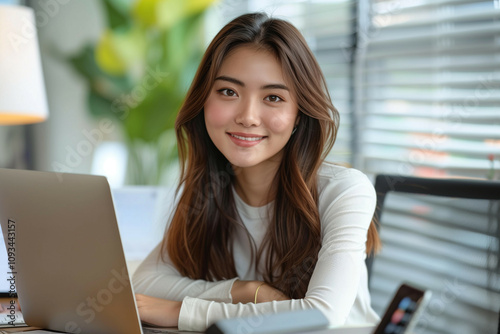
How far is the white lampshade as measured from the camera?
2156mm

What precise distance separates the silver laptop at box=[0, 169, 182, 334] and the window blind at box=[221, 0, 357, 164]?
6.27ft

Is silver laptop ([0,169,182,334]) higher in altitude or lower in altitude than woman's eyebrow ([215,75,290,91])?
lower

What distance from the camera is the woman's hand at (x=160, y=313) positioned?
1.09m

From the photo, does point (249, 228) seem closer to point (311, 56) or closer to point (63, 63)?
point (311, 56)

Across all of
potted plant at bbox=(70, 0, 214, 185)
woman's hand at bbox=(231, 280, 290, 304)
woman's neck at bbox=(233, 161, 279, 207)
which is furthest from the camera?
potted plant at bbox=(70, 0, 214, 185)

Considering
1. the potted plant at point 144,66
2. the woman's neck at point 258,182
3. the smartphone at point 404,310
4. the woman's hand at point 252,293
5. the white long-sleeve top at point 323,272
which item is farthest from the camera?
the potted plant at point 144,66

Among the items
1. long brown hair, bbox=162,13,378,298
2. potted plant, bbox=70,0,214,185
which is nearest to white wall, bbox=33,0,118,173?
potted plant, bbox=70,0,214,185

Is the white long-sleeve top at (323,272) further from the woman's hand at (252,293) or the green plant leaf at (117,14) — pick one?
the green plant leaf at (117,14)

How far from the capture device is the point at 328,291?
43.8 inches

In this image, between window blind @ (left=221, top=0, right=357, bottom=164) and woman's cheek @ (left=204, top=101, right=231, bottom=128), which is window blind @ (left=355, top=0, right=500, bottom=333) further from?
woman's cheek @ (left=204, top=101, right=231, bottom=128)

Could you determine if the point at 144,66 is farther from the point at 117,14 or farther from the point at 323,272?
→ the point at 323,272

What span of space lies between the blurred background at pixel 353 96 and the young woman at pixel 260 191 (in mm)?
176

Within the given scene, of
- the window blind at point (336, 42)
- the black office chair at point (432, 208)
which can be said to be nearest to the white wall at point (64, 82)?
the window blind at point (336, 42)

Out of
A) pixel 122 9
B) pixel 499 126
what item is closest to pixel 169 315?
pixel 499 126
